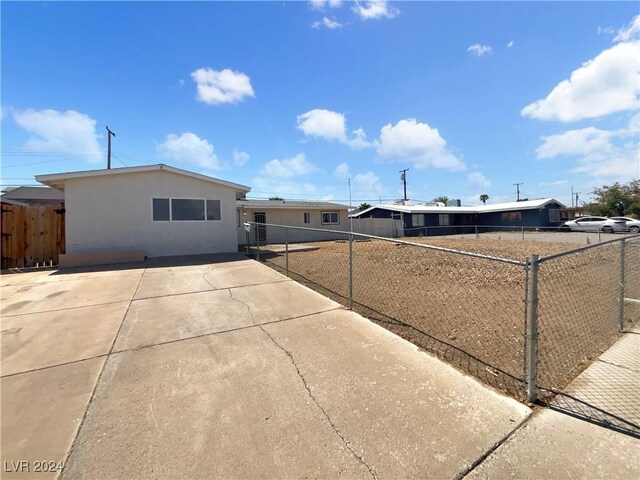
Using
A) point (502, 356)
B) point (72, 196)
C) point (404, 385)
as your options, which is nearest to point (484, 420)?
point (404, 385)

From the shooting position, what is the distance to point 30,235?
9828mm

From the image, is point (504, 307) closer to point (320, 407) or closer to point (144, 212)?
point (320, 407)

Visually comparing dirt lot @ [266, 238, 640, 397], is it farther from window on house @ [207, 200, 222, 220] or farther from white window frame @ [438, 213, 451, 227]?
white window frame @ [438, 213, 451, 227]

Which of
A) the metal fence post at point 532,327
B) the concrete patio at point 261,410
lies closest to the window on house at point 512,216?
the concrete patio at point 261,410

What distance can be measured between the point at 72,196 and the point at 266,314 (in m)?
9.64

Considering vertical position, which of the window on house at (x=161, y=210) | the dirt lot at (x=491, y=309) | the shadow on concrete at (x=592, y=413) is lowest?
the shadow on concrete at (x=592, y=413)

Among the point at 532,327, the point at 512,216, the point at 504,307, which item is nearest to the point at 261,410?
the point at 532,327

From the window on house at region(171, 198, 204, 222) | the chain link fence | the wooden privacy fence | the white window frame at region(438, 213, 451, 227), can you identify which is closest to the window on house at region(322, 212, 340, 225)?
the window on house at region(171, 198, 204, 222)

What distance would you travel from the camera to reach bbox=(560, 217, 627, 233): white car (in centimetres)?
2517

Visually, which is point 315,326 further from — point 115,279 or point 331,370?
point 115,279

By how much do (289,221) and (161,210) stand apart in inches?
410

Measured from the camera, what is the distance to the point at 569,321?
426cm

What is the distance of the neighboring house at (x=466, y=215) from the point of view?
29641mm

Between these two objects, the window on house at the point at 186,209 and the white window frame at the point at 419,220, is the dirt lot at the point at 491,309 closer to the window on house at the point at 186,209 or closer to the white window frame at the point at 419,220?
the window on house at the point at 186,209
